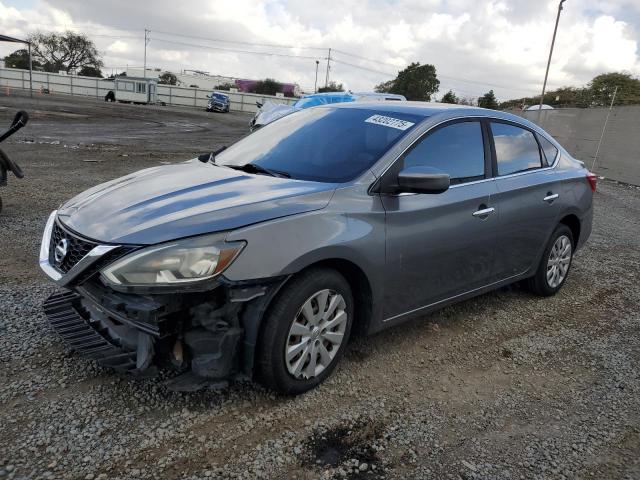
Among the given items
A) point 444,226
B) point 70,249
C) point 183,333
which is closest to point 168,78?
point 444,226

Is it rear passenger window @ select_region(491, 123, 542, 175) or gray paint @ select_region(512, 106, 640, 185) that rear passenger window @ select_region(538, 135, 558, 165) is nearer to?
rear passenger window @ select_region(491, 123, 542, 175)

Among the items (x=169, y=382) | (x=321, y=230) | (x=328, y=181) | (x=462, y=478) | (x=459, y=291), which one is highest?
(x=328, y=181)

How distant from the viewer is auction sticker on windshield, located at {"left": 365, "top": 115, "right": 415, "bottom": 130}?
138 inches

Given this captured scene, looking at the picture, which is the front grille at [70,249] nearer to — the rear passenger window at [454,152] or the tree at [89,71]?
the rear passenger window at [454,152]

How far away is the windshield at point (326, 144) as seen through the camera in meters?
3.30

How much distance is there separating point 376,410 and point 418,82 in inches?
2851

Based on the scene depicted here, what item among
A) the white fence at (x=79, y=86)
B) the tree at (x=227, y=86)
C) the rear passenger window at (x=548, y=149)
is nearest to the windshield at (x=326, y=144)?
the rear passenger window at (x=548, y=149)

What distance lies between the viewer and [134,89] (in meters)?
54.5

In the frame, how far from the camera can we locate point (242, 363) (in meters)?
2.71

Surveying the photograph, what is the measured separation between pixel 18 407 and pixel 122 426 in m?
0.58

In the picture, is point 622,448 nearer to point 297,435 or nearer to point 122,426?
point 297,435

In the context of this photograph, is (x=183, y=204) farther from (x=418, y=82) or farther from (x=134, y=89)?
(x=418, y=82)

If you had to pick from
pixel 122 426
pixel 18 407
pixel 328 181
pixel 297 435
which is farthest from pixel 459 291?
pixel 18 407

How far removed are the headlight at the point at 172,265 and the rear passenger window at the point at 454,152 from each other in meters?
1.44
